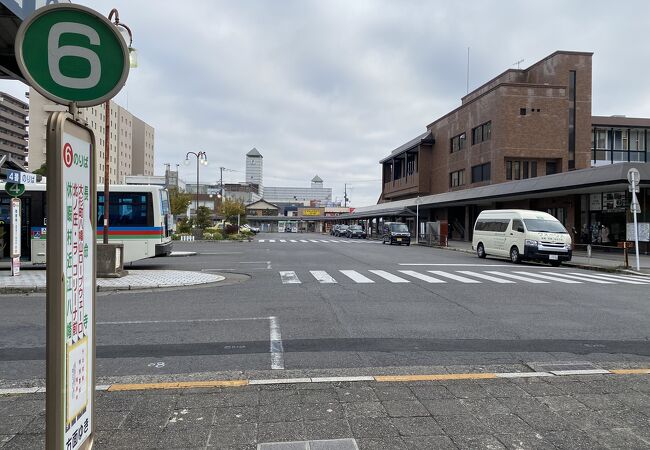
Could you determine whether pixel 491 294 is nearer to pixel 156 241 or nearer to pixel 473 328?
pixel 473 328

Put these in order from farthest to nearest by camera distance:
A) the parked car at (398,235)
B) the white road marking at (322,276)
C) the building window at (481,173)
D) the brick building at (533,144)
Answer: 1. the building window at (481,173)
2. the parked car at (398,235)
3. the brick building at (533,144)
4. the white road marking at (322,276)

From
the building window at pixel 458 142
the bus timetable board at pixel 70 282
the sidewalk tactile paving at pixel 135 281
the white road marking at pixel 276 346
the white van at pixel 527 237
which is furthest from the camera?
the building window at pixel 458 142

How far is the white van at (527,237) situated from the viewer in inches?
761

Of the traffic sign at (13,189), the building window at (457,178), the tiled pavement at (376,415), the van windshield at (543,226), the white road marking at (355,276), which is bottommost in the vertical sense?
the white road marking at (355,276)

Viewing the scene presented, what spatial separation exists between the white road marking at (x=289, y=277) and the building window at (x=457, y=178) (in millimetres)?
35333

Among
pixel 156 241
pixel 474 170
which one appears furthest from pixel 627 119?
pixel 156 241

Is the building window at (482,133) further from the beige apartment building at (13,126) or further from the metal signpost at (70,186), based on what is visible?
the beige apartment building at (13,126)

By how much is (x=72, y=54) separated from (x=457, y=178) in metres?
48.7

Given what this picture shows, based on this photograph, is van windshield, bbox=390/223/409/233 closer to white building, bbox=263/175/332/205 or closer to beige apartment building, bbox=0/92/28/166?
beige apartment building, bbox=0/92/28/166

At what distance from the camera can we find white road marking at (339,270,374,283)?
13102 mm

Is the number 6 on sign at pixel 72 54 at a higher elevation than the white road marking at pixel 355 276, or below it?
higher

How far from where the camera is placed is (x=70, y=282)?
7.67 ft

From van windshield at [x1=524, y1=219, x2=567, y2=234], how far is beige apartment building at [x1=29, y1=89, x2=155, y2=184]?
6661 centimetres

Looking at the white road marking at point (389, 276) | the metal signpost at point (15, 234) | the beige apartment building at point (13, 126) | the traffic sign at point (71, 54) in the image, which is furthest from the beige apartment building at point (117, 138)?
the traffic sign at point (71, 54)
